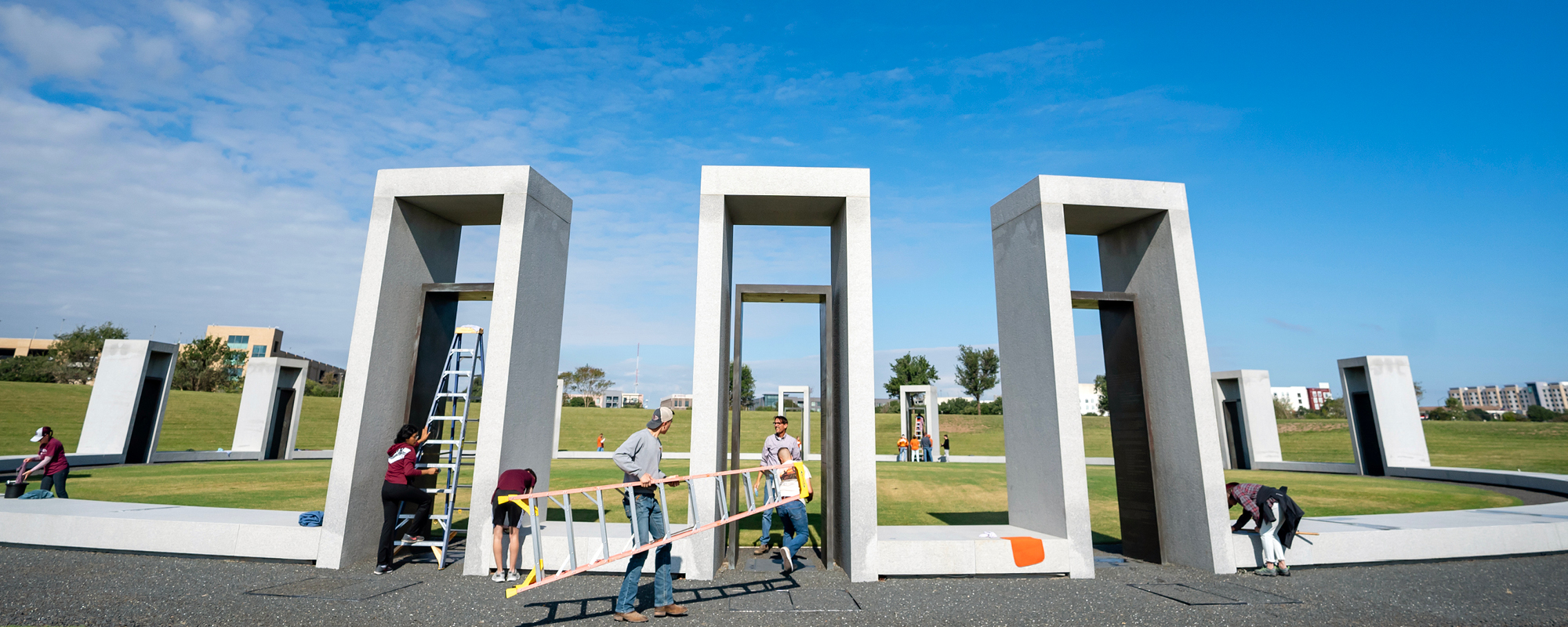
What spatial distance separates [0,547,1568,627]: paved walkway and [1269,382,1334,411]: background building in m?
126

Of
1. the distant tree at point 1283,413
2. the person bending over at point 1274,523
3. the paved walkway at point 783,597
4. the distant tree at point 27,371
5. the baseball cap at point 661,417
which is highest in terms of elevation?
the distant tree at point 27,371

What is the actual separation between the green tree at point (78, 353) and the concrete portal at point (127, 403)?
40.2 m

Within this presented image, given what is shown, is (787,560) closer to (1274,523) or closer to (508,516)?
(508,516)

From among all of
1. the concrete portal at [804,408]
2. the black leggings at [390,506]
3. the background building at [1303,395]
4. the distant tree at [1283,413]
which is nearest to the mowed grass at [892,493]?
the black leggings at [390,506]

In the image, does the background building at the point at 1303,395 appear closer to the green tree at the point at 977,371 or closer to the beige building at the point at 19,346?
the green tree at the point at 977,371

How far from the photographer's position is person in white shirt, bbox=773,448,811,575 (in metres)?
7.07

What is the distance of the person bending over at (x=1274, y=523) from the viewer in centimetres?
732

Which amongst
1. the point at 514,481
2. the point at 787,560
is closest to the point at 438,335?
the point at 514,481

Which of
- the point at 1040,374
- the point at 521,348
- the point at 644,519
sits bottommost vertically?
the point at 644,519

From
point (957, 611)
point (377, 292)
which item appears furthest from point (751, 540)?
point (377, 292)

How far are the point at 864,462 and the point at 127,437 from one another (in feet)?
74.7

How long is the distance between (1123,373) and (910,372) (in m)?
51.7

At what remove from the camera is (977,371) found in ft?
204

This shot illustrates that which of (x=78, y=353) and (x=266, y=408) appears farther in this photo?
Result: (x=78, y=353)
